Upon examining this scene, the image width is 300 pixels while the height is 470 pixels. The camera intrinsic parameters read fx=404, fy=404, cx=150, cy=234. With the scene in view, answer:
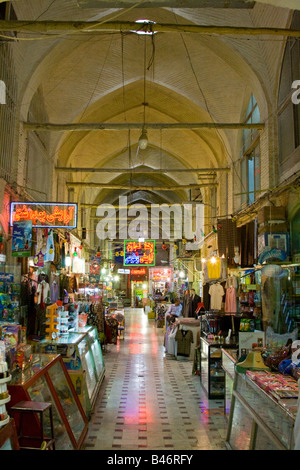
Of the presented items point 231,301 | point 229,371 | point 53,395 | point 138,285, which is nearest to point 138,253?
point 231,301

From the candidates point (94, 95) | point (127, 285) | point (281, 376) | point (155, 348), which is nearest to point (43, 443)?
point (281, 376)

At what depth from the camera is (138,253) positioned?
61.8ft

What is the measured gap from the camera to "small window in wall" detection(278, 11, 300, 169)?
7.28 m

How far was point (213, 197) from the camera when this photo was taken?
1533cm

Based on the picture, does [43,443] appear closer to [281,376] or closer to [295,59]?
[281,376]

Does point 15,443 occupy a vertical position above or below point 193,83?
below

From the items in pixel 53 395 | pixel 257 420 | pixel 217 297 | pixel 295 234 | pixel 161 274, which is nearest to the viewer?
pixel 257 420

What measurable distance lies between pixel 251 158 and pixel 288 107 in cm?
295

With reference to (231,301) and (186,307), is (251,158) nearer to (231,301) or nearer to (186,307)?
(231,301)

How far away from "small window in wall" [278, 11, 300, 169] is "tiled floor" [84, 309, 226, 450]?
15.2ft

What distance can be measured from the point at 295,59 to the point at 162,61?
4.89 metres

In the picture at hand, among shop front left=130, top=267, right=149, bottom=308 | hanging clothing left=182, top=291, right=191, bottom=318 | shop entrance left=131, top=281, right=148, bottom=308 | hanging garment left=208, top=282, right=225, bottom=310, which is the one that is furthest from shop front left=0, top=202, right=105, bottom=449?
shop entrance left=131, top=281, right=148, bottom=308

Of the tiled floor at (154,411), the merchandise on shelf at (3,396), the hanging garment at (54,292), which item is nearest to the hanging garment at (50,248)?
the hanging garment at (54,292)

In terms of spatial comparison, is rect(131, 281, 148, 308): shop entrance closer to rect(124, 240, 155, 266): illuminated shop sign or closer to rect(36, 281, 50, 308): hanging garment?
rect(124, 240, 155, 266): illuminated shop sign
